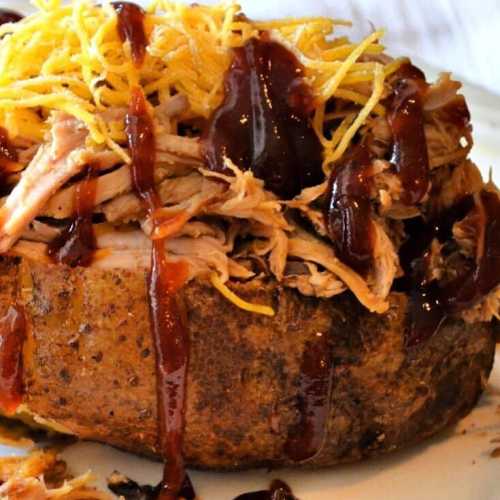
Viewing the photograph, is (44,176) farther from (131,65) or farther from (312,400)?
(312,400)

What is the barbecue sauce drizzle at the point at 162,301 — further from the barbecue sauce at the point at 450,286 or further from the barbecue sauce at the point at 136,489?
the barbecue sauce at the point at 450,286

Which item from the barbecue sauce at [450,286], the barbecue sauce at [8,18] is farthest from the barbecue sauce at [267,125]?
the barbecue sauce at [8,18]

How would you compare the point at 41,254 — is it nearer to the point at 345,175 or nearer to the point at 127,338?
the point at 127,338

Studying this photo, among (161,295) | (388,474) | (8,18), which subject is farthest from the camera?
(8,18)

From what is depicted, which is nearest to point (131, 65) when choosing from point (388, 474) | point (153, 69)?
point (153, 69)

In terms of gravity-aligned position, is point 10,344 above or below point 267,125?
below

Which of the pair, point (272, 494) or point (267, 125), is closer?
point (267, 125)

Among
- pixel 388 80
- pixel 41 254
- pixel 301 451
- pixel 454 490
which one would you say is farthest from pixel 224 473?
pixel 388 80
